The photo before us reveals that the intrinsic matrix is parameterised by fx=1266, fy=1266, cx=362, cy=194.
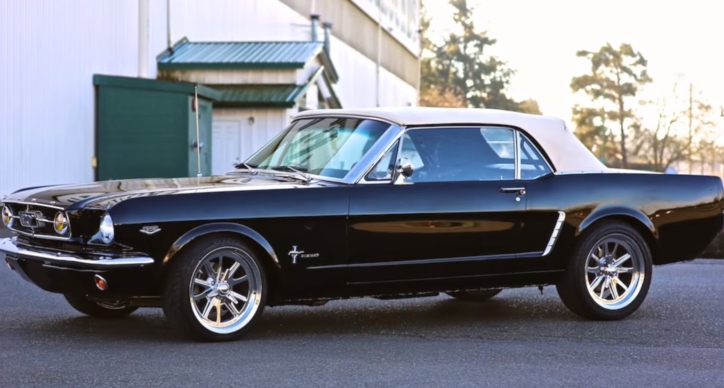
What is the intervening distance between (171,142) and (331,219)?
14.3 m

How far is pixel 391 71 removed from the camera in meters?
48.0

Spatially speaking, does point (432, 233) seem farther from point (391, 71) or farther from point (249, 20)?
point (391, 71)

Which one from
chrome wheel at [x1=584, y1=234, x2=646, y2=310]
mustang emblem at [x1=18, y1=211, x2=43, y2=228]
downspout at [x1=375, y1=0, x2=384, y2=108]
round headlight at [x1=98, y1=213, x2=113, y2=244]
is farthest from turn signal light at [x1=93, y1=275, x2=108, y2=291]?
downspout at [x1=375, y1=0, x2=384, y2=108]

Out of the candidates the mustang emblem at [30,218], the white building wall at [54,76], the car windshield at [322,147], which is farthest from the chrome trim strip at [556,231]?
the white building wall at [54,76]

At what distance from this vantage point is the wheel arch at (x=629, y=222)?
8688 millimetres

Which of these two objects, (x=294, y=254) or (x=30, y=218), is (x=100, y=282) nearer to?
(x=30, y=218)

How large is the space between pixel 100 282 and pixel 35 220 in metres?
0.75

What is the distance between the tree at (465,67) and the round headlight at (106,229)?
94.8m

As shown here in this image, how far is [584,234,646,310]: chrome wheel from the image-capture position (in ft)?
28.9

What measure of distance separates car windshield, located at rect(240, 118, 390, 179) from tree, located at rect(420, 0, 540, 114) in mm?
93092

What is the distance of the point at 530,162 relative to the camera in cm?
871

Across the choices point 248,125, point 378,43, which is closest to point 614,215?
point 248,125

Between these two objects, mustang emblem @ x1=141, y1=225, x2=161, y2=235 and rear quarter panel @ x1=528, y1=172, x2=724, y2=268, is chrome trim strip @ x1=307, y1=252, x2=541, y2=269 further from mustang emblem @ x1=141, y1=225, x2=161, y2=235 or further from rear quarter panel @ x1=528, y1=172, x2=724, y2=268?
mustang emblem @ x1=141, y1=225, x2=161, y2=235

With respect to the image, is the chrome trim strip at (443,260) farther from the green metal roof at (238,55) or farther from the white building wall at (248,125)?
the white building wall at (248,125)
